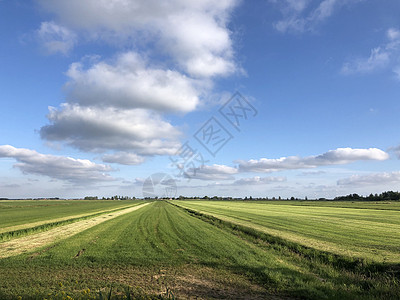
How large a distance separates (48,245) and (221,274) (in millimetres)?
14863

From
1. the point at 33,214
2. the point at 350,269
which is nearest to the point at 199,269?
the point at 350,269

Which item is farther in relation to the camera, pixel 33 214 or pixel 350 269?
pixel 33 214

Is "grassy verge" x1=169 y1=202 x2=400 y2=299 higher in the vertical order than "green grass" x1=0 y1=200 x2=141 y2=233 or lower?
higher

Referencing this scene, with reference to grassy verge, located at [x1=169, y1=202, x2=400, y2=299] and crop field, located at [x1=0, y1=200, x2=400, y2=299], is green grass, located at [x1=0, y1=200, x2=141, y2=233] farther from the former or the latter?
grassy verge, located at [x1=169, y1=202, x2=400, y2=299]

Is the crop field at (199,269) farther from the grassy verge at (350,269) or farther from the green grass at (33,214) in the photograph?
the green grass at (33,214)

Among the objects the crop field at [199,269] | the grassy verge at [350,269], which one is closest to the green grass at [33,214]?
the crop field at [199,269]

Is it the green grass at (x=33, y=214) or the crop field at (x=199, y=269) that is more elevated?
the crop field at (x=199, y=269)

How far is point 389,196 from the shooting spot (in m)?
184

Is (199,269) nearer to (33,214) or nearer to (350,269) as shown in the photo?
(350,269)

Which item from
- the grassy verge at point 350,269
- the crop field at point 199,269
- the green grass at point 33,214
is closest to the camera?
the crop field at point 199,269

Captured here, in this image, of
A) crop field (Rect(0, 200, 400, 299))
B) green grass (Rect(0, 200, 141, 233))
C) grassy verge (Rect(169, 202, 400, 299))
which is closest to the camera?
crop field (Rect(0, 200, 400, 299))

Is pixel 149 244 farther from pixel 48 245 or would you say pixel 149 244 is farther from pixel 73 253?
pixel 48 245

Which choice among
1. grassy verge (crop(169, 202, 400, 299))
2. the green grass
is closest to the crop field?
grassy verge (crop(169, 202, 400, 299))

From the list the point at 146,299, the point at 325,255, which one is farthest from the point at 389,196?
the point at 146,299
